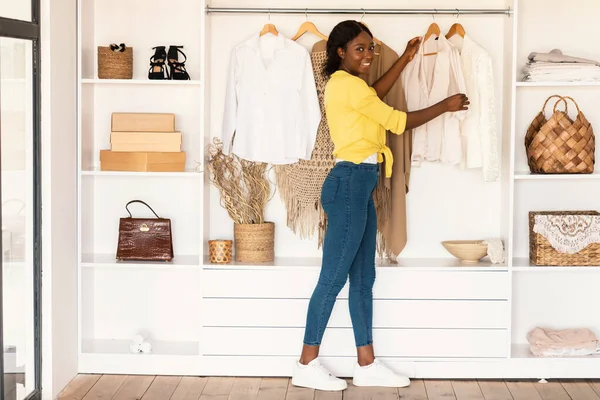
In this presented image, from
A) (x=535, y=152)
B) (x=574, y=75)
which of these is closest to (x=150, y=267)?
(x=535, y=152)

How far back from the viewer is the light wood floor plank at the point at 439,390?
380cm

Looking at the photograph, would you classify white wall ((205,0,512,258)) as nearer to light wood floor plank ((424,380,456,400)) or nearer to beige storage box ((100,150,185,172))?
beige storage box ((100,150,185,172))

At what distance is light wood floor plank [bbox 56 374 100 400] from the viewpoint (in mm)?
3770

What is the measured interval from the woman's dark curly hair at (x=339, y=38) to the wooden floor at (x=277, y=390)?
1.38 metres

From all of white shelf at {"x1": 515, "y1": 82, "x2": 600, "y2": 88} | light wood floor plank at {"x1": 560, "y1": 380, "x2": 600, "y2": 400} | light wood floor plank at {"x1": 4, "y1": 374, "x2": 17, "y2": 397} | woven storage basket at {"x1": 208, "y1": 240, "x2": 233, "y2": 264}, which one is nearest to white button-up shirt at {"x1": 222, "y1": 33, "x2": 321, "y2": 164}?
woven storage basket at {"x1": 208, "y1": 240, "x2": 233, "y2": 264}

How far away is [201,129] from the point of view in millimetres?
4008

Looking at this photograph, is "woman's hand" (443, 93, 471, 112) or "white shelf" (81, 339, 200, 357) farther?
"white shelf" (81, 339, 200, 357)

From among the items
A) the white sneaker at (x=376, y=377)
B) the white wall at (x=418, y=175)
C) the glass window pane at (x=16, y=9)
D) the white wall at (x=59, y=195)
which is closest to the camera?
the glass window pane at (x=16, y=9)

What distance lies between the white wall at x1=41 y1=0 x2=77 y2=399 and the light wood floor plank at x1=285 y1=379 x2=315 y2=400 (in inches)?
38.6

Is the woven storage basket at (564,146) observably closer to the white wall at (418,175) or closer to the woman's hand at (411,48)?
the white wall at (418,175)

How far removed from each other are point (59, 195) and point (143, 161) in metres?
0.45

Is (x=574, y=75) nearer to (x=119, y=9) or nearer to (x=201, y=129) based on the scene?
(x=201, y=129)

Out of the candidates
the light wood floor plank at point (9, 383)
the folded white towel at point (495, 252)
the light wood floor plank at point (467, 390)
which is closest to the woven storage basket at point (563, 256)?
the folded white towel at point (495, 252)

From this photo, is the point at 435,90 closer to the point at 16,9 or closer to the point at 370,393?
the point at 370,393
